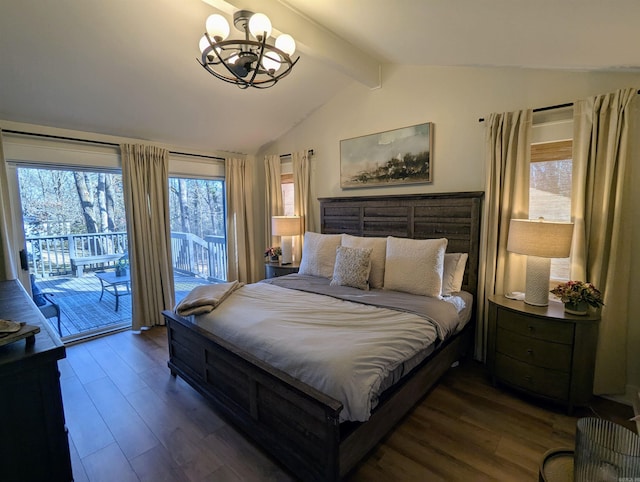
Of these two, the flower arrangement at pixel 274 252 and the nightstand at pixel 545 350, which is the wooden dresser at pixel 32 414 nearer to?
the nightstand at pixel 545 350

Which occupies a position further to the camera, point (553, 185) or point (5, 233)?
point (5, 233)

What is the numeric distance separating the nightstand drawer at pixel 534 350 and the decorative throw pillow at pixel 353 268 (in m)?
1.14

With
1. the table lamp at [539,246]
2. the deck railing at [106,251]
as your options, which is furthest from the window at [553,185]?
the deck railing at [106,251]

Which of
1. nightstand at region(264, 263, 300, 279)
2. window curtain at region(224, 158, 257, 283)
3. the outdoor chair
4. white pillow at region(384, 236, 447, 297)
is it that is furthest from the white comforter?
window curtain at region(224, 158, 257, 283)

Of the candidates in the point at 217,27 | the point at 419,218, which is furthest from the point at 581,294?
the point at 217,27

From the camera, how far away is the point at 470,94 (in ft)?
9.34

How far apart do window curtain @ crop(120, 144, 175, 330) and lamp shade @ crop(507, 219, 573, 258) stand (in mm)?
3717

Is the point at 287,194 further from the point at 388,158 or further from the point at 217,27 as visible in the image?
the point at 217,27

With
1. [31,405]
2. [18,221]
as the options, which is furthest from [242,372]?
[18,221]

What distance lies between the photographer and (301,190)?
14.0ft

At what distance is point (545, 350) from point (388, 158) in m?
2.27

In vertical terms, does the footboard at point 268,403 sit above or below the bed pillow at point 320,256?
below

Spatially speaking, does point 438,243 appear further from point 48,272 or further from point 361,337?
point 48,272

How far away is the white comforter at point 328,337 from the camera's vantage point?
57.3 inches
